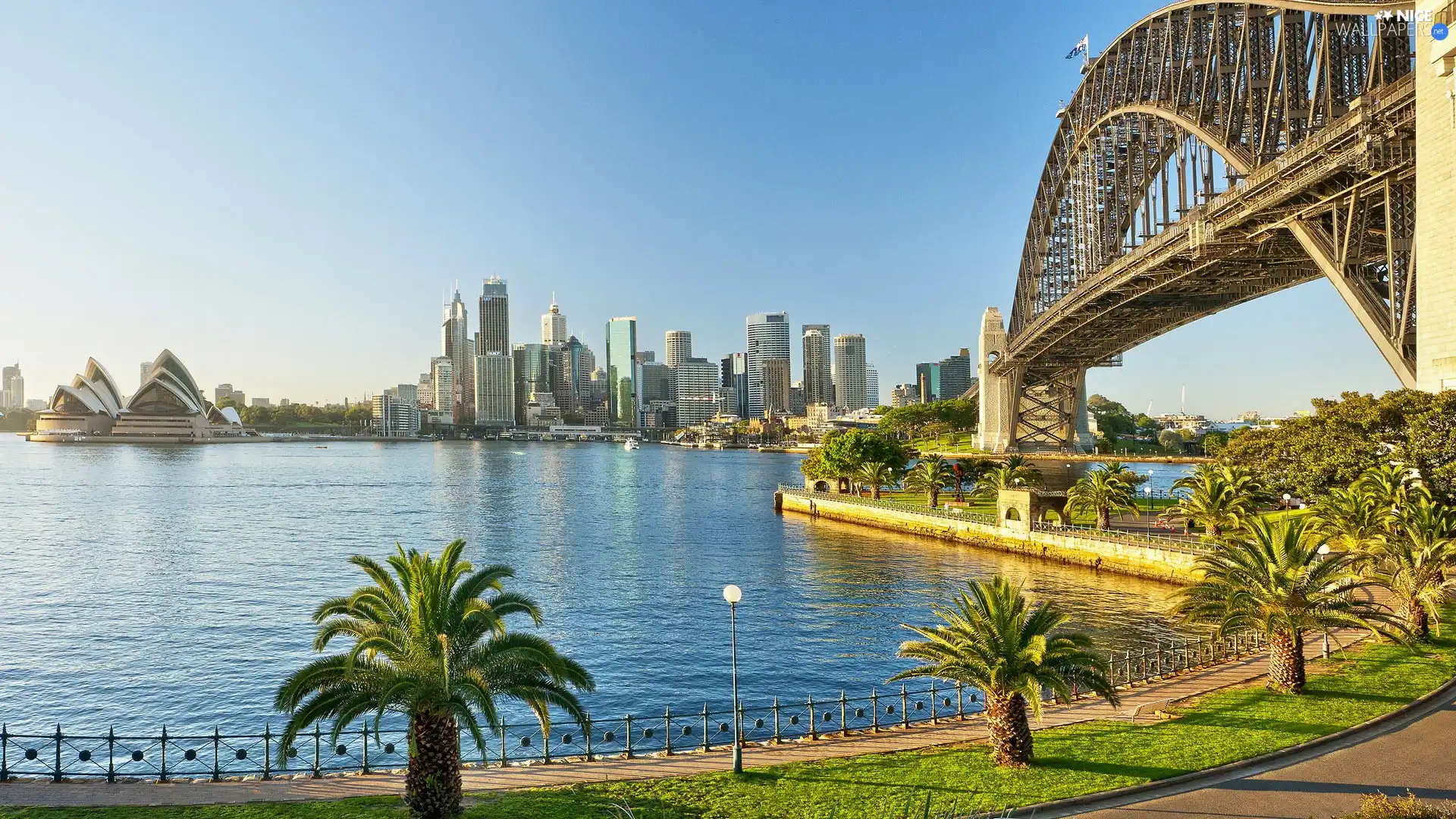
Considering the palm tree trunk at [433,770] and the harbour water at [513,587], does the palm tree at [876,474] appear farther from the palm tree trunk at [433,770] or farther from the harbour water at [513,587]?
the palm tree trunk at [433,770]

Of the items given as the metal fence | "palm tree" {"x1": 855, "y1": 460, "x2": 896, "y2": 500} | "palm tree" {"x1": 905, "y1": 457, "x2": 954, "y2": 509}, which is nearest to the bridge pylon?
"palm tree" {"x1": 855, "y1": 460, "x2": 896, "y2": 500}

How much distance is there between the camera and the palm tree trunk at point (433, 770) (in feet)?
48.5

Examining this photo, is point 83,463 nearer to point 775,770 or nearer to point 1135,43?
point 1135,43

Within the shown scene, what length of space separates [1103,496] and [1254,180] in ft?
62.4

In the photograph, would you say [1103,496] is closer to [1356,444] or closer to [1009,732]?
[1356,444]

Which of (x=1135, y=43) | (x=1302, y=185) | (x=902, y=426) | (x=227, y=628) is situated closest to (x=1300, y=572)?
(x=1302, y=185)

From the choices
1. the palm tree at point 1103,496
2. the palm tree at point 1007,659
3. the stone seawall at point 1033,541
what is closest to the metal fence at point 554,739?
the palm tree at point 1007,659

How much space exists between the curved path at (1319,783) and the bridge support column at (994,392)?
363 feet

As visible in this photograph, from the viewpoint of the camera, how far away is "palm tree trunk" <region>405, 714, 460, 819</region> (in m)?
14.8

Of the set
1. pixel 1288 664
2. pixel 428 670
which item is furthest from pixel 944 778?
pixel 1288 664

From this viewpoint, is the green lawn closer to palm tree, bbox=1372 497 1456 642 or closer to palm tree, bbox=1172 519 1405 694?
palm tree, bbox=1172 519 1405 694

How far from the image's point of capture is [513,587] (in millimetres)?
48656

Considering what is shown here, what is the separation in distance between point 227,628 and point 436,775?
28984 mm

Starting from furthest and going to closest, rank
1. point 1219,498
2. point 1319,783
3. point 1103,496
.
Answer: point 1103,496
point 1219,498
point 1319,783
